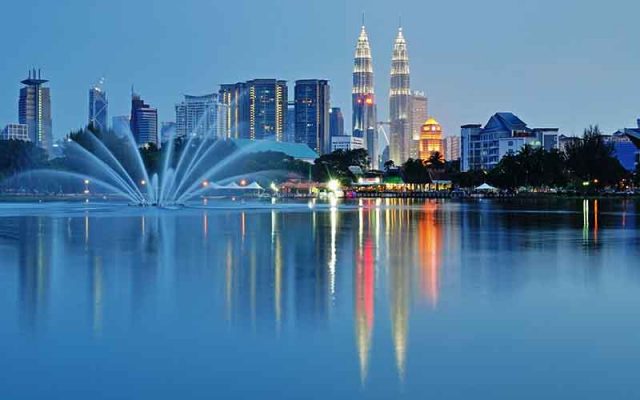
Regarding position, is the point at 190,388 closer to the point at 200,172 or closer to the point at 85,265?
the point at 85,265

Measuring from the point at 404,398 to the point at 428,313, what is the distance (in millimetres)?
5262

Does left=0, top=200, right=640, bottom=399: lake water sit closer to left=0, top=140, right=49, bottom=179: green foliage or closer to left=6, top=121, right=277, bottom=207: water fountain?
left=6, top=121, right=277, bottom=207: water fountain

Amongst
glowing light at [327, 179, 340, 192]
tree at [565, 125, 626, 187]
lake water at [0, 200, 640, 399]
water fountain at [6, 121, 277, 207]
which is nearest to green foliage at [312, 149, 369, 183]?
glowing light at [327, 179, 340, 192]

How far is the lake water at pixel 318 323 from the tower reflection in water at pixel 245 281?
2.6 inches

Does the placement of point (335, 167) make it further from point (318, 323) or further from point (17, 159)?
point (318, 323)

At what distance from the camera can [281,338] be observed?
11781mm

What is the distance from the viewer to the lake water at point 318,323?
9.51 metres

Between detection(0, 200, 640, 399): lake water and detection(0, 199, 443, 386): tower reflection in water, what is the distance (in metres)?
0.07

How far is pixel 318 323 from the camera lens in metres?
13.0

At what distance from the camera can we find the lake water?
31.2 ft

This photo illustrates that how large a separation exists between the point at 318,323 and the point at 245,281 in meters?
5.08

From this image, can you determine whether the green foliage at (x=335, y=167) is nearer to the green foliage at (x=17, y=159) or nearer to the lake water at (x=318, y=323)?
the green foliage at (x=17, y=159)

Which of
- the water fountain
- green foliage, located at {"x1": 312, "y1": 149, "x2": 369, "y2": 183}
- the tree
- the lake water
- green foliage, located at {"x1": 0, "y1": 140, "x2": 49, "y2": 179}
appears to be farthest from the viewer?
green foliage, located at {"x1": 312, "y1": 149, "x2": 369, "y2": 183}

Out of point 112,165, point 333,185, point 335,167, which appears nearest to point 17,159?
point 112,165
